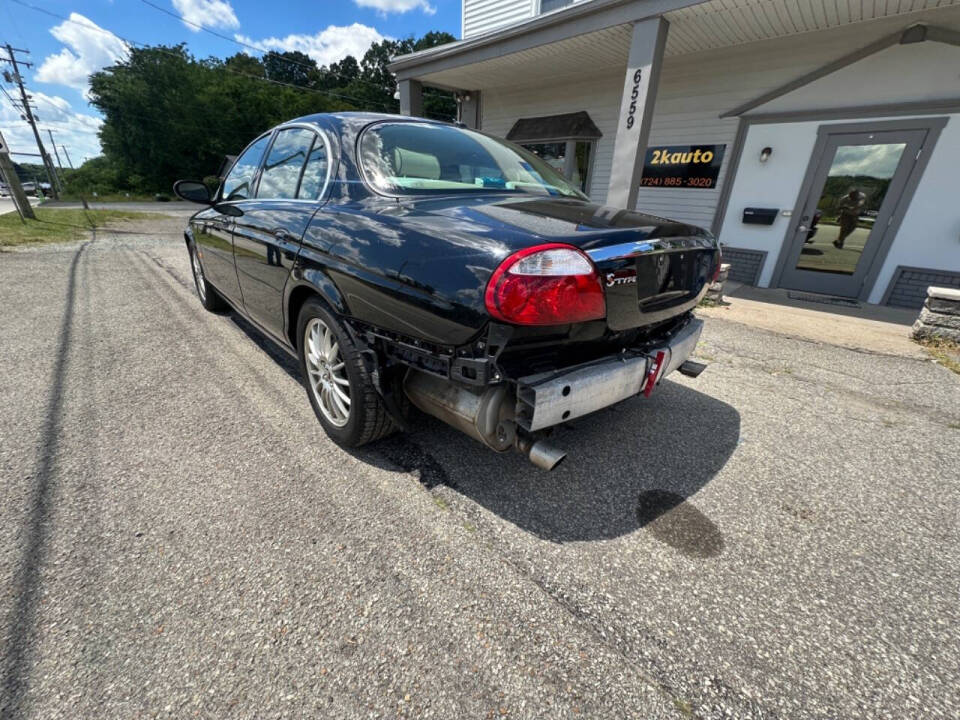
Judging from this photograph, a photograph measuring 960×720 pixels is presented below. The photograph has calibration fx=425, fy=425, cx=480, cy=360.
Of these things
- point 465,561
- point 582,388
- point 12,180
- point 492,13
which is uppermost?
point 492,13

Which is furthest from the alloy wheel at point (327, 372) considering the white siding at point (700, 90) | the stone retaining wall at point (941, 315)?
the white siding at point (700, 90)

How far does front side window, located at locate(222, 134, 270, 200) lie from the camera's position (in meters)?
3.23

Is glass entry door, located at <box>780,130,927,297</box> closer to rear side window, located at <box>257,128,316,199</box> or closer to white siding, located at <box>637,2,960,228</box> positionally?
white siding, located at <box>637,2,960,228</box>

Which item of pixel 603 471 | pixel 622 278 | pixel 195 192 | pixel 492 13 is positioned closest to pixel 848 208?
pixel 603 471

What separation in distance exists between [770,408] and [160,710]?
3.51m

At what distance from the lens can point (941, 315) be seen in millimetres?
4250

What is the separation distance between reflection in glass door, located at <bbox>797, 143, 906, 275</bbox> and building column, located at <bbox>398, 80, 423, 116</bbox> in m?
7.59

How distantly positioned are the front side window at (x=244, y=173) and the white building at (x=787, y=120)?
4707 mm

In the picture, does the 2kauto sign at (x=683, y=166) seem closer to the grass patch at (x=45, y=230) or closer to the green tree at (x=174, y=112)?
the grass patch at (x=45, y=230)

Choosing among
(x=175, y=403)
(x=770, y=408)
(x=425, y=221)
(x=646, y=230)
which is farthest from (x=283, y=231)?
(x=770, y=408)

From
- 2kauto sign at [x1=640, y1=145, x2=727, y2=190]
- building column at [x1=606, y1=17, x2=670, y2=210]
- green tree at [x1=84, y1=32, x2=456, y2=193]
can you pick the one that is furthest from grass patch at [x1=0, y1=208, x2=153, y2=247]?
green tree at [x1=84, y1=32, x2=456, y2=193]

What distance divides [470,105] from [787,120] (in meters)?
7.02

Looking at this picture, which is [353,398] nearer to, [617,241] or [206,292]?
[617,241]

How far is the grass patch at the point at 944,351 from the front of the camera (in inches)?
150
